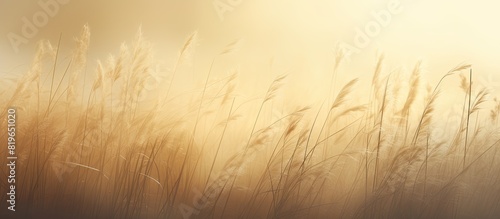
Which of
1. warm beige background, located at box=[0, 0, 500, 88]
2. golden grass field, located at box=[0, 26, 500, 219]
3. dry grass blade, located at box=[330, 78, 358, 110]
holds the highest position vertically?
warm beige background, located at box=[0, 0, 500, 88]

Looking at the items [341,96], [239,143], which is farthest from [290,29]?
A: [239,143]

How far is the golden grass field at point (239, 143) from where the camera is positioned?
2203mm

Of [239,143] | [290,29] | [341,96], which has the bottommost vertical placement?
[239,143]

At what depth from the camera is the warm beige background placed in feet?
7.26

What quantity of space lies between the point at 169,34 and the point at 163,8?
126mm

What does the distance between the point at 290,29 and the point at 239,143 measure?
0.59 m

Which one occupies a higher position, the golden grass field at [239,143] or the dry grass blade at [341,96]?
the dry grass blade at [341,96]

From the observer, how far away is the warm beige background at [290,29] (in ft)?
7.26

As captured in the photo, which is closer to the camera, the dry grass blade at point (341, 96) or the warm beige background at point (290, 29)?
the warm beige background at point (290, 29)

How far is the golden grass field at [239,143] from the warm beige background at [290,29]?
0.05 meters

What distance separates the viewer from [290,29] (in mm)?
2332

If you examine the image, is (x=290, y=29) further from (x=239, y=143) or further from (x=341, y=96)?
(x=239, y=143)

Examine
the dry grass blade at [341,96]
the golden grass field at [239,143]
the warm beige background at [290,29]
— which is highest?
the warm beige background at [290,29]

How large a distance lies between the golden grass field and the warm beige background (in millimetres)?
53
